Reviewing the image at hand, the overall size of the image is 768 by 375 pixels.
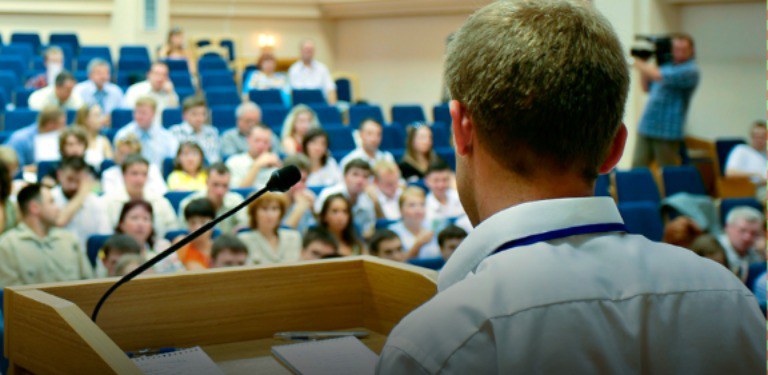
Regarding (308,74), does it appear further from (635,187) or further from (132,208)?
(132,208)

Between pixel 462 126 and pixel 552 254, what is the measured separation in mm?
129

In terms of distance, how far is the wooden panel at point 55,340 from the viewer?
1085 mm

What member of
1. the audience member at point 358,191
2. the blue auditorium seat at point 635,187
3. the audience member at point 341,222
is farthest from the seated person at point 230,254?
the blue auditorium seat at point 635,187

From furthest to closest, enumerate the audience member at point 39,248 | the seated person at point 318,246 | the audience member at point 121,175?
the audience member at point 121,175
the seated person at point 318,246
the audience member at point 39,248

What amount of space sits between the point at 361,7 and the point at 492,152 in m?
8.96

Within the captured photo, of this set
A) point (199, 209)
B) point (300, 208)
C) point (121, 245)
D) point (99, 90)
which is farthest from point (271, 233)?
point (99, 90)

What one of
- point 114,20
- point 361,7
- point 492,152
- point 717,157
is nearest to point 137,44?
point 114,20

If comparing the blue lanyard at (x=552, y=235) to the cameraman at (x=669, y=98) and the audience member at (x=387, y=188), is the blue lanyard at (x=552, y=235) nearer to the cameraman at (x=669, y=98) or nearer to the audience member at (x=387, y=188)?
the audience member at (x=387, y=188)

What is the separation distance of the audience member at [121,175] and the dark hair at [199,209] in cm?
51

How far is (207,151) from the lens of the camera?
5.41 meters

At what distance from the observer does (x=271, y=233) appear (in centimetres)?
372

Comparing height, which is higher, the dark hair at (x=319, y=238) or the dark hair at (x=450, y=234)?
the dark hair at (x=319, y=238)

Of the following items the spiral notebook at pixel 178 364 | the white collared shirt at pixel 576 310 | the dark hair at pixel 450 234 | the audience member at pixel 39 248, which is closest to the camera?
the white collared shirt at pixel 576 310

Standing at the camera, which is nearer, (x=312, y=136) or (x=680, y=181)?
(x=312, y=136)
